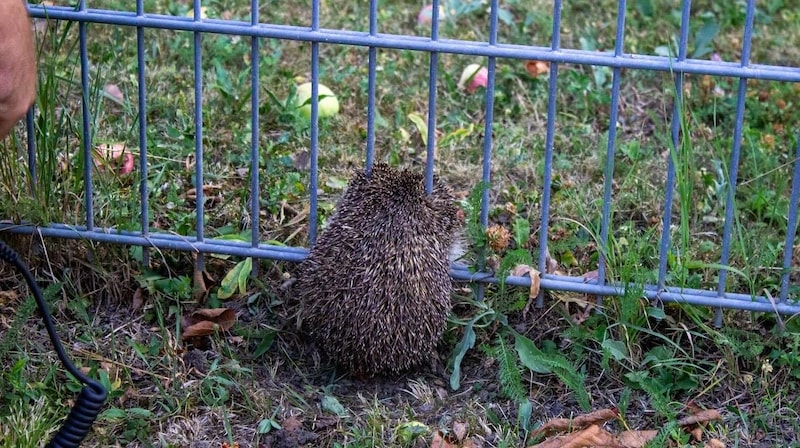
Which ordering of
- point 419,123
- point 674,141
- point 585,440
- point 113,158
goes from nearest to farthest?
1. point 585,440
2. point 674,141
3. point 113,158
4. point 419,123

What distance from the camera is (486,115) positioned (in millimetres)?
3945

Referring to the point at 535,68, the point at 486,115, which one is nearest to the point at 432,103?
the point at 486,115

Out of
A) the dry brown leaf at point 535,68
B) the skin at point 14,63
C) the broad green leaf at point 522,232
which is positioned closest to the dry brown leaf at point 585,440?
the broad green leaf at point 522,232

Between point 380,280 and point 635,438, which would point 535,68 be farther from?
point 635,438

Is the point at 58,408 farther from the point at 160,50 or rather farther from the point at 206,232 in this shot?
the point at 160,50

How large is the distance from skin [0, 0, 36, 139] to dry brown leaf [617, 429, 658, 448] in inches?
85.6

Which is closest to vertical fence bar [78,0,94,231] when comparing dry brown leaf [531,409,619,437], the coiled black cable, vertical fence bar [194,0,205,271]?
vertical fence bar [194,0,205,271]

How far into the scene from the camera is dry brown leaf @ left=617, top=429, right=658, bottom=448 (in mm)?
3550

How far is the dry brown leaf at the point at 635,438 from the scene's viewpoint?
3.55 meters

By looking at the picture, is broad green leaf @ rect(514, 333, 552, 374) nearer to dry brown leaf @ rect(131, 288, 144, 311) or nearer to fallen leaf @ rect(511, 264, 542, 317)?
fallen leaf @ rect(511, 264, 542, 317)

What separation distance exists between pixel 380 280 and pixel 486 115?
2.50 ft

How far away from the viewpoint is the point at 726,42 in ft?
21.1

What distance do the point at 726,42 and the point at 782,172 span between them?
1832 mm

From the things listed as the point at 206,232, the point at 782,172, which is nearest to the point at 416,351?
the point at 206,232
